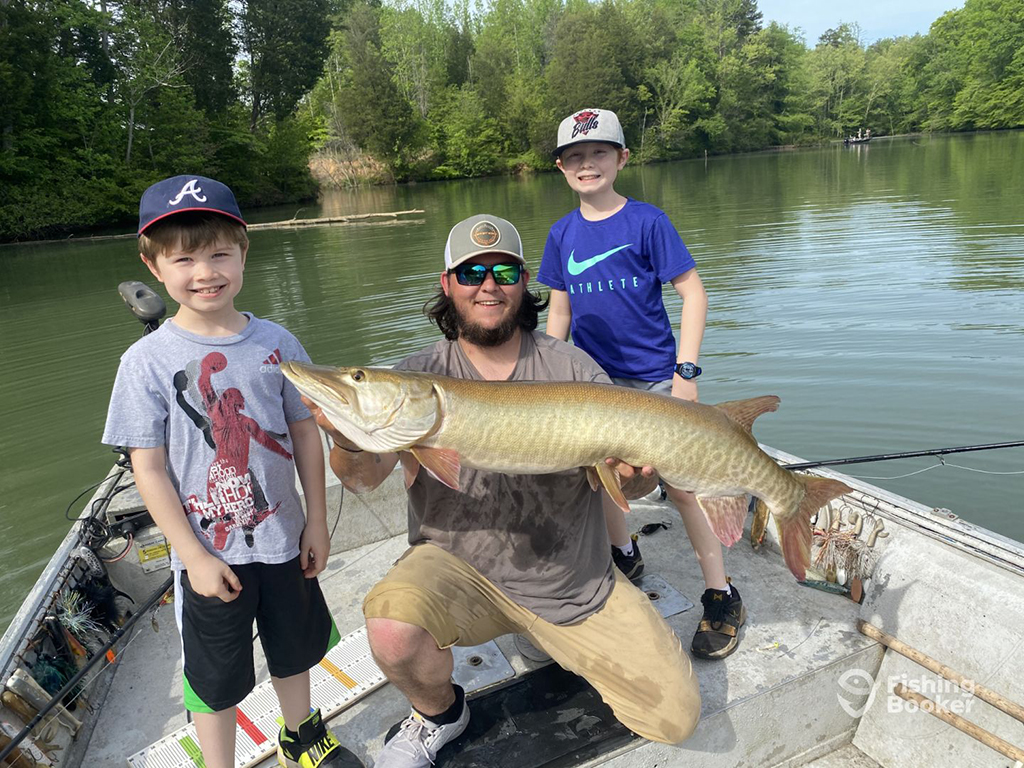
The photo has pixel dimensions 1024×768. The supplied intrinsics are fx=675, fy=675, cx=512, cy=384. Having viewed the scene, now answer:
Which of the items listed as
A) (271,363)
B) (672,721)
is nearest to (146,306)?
(271,363)

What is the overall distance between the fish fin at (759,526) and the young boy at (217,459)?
2323 millimetres

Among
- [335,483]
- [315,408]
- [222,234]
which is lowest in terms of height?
[335,483]

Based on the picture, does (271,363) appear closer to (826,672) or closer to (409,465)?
(409,465)

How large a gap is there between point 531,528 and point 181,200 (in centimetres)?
157

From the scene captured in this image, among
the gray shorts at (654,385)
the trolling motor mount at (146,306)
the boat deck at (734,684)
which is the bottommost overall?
the boat deck at (734,684)

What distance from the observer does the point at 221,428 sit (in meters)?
2.10

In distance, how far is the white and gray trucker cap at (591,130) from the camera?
2965 millimetres

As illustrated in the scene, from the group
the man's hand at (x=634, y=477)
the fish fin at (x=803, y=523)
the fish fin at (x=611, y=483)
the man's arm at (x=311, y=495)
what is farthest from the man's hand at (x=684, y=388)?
the man's arm at (x=311, y=495)

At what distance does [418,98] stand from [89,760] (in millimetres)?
61755

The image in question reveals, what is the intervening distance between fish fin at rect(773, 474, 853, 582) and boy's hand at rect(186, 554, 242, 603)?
184 cm

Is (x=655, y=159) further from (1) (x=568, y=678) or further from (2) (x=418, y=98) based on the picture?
(1) (x=568, y=678)

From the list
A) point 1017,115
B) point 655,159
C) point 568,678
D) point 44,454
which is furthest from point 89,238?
point 1017,115

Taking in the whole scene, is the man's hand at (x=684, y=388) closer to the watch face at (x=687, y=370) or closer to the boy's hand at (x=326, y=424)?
the watch face at (x=687, y=370)

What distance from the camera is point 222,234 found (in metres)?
2.09
